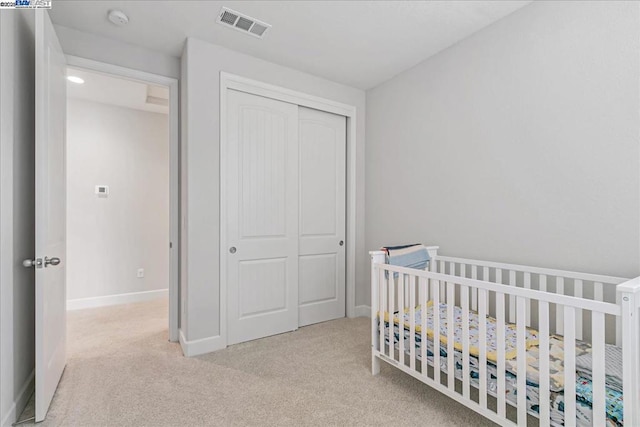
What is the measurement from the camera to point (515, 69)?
6.72 feet

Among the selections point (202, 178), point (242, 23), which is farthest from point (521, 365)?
point (242, 23)

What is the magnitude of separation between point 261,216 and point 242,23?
4.78ft

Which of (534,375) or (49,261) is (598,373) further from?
(49,261)

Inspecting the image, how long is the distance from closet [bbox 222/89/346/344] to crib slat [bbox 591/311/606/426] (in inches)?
85.5

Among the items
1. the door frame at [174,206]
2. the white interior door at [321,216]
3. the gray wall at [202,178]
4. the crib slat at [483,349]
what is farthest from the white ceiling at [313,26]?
the crib slat at [483,349]

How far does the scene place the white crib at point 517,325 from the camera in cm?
110

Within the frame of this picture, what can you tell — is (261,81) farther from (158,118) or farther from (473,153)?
(158,118)

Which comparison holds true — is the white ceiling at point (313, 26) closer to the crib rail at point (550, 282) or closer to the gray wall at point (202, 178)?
the gray wall at point (202, 178)

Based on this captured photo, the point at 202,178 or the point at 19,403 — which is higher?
the point at 202,178

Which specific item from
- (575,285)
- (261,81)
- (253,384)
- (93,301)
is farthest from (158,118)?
(575,285)

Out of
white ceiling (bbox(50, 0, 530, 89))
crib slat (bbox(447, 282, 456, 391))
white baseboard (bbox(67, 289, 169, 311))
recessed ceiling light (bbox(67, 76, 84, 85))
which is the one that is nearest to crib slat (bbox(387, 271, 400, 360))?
crib slat (bbox(447, 282, 456, 391))

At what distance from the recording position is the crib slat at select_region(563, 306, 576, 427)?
117 centimetres

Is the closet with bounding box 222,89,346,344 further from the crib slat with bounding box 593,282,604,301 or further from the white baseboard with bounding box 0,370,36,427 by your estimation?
the crib slat with bounding box 593,282,604,301

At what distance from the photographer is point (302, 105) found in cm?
296
